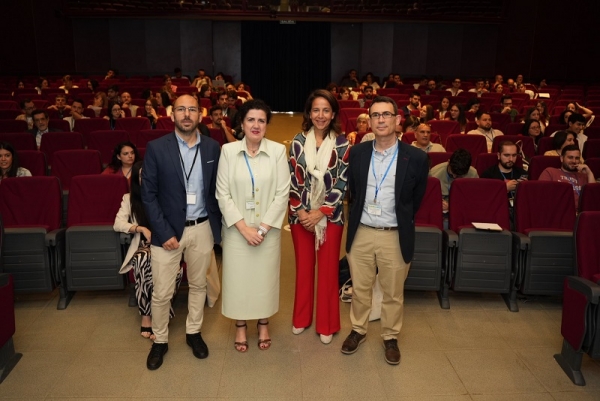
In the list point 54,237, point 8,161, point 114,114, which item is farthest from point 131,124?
point 54,237

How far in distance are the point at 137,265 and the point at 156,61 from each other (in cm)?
1509

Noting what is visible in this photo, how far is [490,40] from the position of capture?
1719 centimetres

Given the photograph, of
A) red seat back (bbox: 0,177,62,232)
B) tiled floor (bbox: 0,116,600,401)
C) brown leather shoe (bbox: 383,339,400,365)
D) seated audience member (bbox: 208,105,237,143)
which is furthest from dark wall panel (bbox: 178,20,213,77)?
brown leather shoe (bbox: 383,339,400,365)

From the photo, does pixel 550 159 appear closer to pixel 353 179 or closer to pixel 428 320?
pixel 428 320

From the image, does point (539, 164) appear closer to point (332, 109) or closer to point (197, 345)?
point (332, 109)

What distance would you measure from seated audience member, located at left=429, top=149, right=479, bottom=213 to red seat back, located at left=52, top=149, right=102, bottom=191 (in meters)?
3.20

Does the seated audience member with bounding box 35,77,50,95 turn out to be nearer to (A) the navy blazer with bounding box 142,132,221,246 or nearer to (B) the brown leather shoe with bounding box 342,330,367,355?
(A) the navy blazer with bounding box 142,132,221,246

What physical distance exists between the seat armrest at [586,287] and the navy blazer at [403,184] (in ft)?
3.05

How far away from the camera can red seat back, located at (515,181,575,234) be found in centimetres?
409

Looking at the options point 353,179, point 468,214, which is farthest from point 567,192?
point 353,179

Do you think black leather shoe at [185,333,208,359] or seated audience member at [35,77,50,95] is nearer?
black leather shoe at [185,333,208,359]

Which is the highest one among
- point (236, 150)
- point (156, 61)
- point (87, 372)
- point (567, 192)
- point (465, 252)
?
point (156, 61)

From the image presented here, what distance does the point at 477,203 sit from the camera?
162 inches

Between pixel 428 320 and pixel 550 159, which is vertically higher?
pixel 550 159
